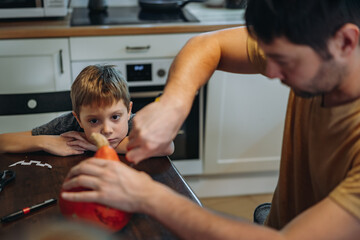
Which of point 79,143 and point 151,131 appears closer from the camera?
point 151,131

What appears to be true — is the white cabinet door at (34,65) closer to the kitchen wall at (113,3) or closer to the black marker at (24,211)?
the kitchen wall at (113,3)

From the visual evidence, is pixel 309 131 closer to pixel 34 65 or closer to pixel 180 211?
pixel 180 211

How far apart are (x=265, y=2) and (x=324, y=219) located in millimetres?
398

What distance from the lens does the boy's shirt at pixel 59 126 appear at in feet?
4.50

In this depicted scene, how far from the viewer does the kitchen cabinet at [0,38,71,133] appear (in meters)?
2.10

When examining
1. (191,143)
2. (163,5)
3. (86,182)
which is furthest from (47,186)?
(163,5)

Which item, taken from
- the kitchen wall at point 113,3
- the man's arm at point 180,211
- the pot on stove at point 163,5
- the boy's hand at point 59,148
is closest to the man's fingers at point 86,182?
the man's arm at point 180,211

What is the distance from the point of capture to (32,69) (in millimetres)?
2158

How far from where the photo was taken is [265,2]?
82 cm

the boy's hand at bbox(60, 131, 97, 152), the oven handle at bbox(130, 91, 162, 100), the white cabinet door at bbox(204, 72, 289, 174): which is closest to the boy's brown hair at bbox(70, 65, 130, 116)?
the boy's hand at bbox(60, 131, 97, 152)

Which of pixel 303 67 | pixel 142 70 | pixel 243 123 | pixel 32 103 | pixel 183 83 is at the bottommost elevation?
pixel 243 123

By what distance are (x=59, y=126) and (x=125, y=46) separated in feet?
2.78

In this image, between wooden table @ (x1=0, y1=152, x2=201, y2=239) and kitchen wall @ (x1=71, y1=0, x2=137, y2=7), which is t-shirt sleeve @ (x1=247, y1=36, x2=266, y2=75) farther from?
kitchen wall @ (x1=71, y1=0, x2=137, y2=7)

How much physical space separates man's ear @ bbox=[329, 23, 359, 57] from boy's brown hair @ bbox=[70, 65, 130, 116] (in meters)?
0.71
